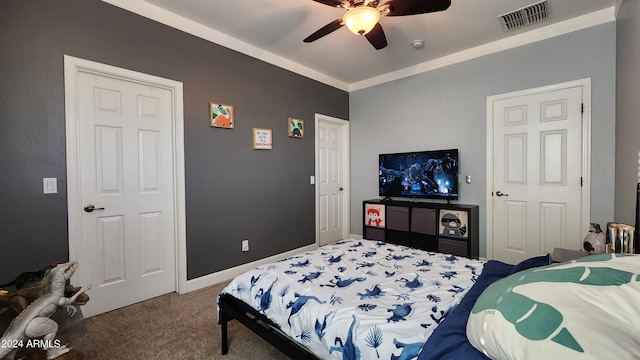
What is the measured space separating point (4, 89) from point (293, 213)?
2898 millimetres

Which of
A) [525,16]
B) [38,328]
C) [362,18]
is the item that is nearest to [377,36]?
[362,18]

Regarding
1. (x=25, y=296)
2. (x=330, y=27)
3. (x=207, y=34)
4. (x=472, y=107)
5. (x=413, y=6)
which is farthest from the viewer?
(x=472, y=107)

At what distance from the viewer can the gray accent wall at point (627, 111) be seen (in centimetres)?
201

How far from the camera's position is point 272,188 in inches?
140

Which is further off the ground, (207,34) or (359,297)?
(207,34)

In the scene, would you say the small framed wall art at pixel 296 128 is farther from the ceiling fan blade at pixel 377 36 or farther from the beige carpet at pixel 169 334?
the beige carpet at pixel 169 334

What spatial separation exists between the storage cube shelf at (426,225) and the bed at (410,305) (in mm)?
1480

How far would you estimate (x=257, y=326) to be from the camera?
1580mm

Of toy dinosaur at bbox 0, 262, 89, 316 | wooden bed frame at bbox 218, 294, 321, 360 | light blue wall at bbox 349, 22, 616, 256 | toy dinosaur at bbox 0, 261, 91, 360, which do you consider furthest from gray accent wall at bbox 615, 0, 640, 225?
toy dinosaur at bbox 0, 262, 89, 316

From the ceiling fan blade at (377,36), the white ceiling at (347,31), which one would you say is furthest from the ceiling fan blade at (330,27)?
the white ceiling at (347,31)

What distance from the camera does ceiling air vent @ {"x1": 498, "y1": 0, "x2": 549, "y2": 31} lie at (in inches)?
103

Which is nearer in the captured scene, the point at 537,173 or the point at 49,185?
the point at 49,185

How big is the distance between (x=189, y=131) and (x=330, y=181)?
235 centimetres

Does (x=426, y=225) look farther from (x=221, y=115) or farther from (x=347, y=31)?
(x=221, y=115)
